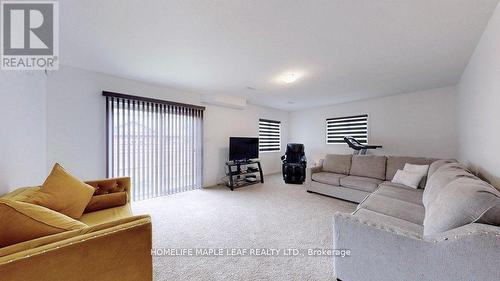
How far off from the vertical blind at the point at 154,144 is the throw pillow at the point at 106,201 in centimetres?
130

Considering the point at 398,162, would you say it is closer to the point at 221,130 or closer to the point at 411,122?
the point at 411,122

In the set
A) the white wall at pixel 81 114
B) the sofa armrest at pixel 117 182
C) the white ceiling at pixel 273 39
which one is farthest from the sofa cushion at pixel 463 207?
the white wall at pixel 81 114

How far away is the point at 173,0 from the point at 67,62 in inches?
89.8

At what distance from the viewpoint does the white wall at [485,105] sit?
158 cm

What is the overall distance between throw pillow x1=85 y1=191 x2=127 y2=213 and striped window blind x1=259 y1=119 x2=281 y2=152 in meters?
4.10

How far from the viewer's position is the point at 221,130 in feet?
15.1

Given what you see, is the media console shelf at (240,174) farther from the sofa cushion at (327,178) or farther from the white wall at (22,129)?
the white wall at (22,129)

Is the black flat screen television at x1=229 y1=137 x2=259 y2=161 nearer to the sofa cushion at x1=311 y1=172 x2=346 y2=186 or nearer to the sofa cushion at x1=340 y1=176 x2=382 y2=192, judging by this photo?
the sofa cushion at x1=311 y1=172 x2=346 y2=186

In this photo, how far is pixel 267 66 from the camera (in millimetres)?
2613

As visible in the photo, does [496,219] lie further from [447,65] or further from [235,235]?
[447,65]

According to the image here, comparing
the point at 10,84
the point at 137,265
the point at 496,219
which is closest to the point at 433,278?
the point at 496,219

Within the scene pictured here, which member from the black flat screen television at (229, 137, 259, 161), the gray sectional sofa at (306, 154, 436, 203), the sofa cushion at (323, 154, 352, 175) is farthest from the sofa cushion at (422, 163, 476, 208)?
the black flat screen television at (229, 137, 259, 161)

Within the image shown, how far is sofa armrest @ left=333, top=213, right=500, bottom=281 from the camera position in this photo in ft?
2.91

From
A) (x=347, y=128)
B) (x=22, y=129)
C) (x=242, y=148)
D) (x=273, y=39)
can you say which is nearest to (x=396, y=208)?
(x=273, y=39)
